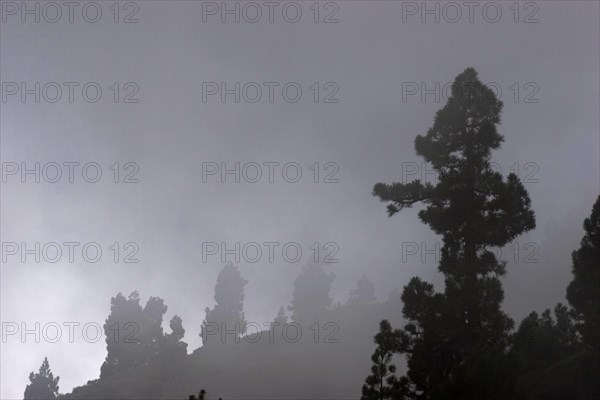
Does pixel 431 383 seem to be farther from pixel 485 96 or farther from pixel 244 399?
pixel 244 399

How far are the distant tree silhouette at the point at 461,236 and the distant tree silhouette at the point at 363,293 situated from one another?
10819cm

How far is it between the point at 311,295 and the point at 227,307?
17394 millimetres

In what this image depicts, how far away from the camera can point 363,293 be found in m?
148

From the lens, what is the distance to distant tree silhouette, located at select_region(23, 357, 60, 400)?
108m

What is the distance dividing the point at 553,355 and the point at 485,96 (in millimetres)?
16040

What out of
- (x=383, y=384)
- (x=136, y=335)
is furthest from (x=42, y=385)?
(x=383, y=384)

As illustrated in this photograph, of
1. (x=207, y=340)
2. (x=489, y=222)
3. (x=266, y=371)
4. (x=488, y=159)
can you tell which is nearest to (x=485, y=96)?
(x=488, y=159)

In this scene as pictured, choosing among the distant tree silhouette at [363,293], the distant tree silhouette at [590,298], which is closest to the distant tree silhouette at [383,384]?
the distant tree silhouette at [590,298]

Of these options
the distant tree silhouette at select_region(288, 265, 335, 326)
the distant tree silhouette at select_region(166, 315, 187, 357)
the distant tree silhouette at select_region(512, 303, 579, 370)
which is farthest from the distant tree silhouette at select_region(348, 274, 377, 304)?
the distant tree silhouette at select_region(512, 303, 579, 370)

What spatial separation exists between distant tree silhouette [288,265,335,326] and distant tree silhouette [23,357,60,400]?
47167 millimetres

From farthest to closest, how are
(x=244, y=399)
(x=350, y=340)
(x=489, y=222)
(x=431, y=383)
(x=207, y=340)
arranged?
(x=207, y=340) < (x=350, y=340) < (x=244, y=399) < (x=489, y=222) < (x=431, y=383)

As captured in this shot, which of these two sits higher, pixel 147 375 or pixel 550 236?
pixel 550 236

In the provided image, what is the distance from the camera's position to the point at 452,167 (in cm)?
3828

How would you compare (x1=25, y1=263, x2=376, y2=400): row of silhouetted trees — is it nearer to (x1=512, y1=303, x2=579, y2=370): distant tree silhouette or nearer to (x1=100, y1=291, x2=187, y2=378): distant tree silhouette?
(x1=100, y1=291, x2=187, y2=378): distant tree silhouette
